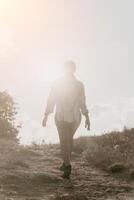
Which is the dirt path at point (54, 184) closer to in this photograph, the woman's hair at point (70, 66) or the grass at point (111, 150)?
the grass at point (111, 150)

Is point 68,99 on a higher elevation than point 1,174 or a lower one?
higher

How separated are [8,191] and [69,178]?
232cm

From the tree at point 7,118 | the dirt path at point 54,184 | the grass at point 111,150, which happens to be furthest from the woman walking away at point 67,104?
the tree at point 7,118

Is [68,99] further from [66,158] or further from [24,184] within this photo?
[24,184]

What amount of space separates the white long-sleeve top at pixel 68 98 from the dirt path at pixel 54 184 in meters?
1.39

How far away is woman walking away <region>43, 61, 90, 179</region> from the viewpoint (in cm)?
1097

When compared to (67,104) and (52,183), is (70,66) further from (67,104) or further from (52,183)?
(52,183)

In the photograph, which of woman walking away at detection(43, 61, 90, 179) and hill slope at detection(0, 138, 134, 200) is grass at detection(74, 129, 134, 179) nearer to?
hill slope at detection(0, 138, 134, 200)

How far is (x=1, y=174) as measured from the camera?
32.6ft

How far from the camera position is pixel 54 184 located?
9.82 meters

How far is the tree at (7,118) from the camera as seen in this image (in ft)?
80.6

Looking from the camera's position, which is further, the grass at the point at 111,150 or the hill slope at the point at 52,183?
the grass at the point at 111,150

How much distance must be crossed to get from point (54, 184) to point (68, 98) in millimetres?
2192

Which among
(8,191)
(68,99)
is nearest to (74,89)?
(68,99)
